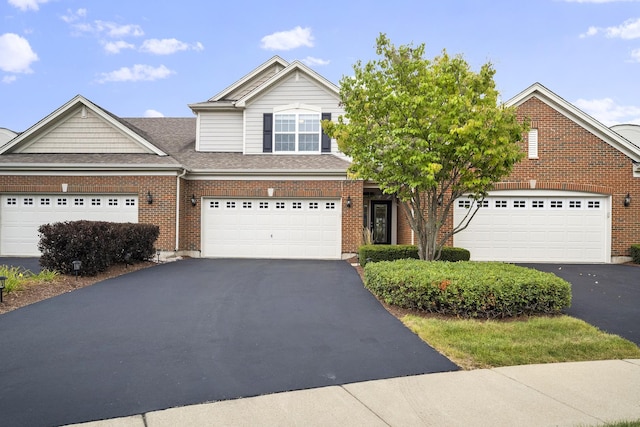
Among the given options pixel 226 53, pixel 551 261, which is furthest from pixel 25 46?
pixel 551 261

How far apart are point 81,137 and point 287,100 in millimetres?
7789

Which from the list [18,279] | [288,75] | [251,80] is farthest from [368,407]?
[251,80]

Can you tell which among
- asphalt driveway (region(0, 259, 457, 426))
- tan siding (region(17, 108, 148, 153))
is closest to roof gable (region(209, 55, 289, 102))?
tan siding (region(17, 108, 148, 153))

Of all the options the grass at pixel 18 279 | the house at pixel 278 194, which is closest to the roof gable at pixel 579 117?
the house at pixel 278 194

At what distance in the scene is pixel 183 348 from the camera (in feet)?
15.9

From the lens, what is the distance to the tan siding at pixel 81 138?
47.9 feet

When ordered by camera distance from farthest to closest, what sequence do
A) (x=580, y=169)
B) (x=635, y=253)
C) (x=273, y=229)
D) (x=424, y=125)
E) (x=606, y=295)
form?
(x=273, y=229)
(x=580, y=169)
(x=635, y=253)
(x=424, y=125)
(x=606, y=295)

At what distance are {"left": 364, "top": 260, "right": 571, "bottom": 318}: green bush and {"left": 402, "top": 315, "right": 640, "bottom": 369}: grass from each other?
245mm

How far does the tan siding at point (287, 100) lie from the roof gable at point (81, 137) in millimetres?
4026

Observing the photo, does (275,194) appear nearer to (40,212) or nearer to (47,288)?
(47,288)

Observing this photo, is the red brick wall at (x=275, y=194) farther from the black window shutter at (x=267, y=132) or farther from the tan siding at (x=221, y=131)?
the tan siding at (x=221, y=131)

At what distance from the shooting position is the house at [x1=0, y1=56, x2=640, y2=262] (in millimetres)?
13766

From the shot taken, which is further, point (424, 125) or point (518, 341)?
point (424, 125)

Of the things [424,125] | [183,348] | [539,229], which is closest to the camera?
[183,348]
